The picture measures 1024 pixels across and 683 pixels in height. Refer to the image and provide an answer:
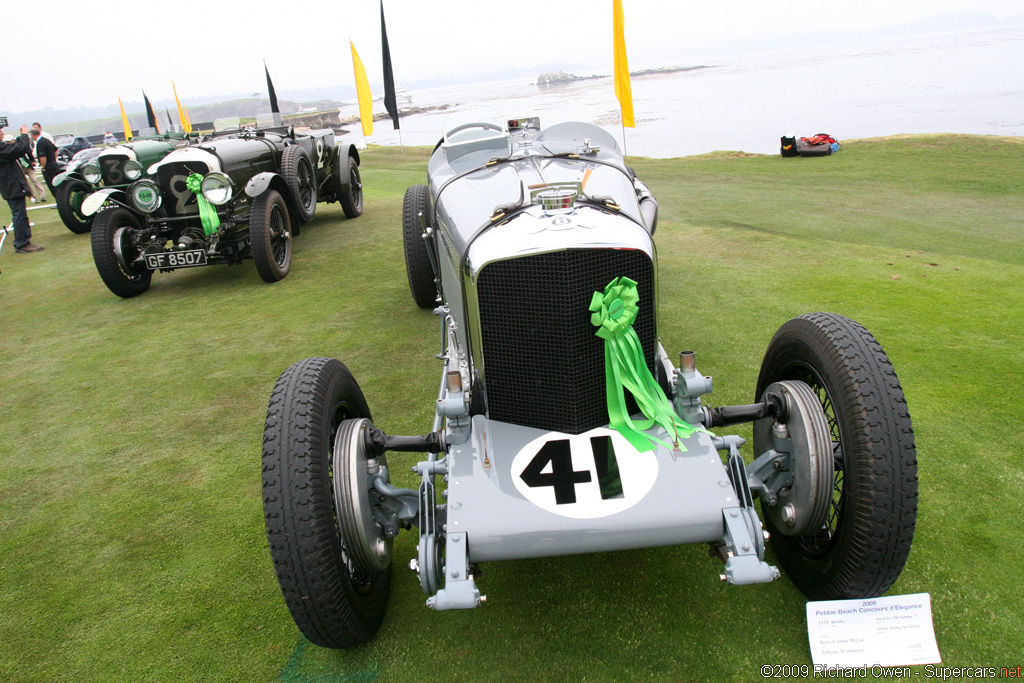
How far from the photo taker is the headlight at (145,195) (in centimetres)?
660

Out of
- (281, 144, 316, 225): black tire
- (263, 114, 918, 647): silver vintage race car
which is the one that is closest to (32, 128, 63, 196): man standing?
(281, 144, 316, 225): black tire

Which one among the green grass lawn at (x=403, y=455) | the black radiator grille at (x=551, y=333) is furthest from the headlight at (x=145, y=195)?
the black radiator grille at (x=551, y=333)

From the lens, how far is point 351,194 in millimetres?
9234

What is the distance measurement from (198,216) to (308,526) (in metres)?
5.85

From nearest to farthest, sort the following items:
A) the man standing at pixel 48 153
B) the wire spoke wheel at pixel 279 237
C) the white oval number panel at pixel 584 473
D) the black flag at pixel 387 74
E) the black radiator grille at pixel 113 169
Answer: the white oval number panel at pixel 584 473 < the wire spoke wheel at pixel 279 237 < the black radiator grille at pixel 113 169 < the man standing at pixel 48 153 < the black flag at pixel 387 74

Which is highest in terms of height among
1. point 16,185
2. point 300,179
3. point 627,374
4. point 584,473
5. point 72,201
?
point 16,185

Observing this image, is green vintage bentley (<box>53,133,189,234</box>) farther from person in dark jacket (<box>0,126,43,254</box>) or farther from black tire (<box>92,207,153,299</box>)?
black tire (<box>92,207,153,299</box>)

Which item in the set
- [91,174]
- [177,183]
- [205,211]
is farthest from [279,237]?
[91,174]

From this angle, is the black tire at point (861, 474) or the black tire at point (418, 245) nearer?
the black tire at point (861, 474)

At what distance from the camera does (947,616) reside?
211 cm

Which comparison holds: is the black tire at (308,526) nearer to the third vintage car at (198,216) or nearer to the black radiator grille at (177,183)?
the third vintage car at (198,216)

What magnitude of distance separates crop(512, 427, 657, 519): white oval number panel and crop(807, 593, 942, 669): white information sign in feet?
2.27

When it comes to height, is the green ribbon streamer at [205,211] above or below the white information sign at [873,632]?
above

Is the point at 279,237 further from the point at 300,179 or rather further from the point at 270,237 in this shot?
the point at 300,179
